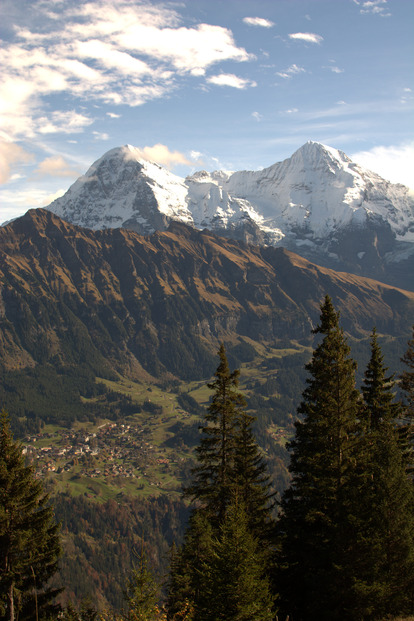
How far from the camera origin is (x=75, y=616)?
40.4 meters

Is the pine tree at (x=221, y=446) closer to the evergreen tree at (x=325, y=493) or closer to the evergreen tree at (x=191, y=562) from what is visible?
the evergreen tree at (x=191, y=562)

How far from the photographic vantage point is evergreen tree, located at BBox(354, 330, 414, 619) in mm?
32375

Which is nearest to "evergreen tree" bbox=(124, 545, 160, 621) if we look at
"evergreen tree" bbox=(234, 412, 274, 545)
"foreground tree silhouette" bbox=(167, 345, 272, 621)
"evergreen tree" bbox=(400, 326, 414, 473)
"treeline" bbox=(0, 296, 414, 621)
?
"treeline" bbox=(0, 296, 414, 621)

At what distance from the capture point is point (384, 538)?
33469 mm

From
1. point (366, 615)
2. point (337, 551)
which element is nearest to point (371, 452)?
point (337, 551)

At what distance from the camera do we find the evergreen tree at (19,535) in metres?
33.4

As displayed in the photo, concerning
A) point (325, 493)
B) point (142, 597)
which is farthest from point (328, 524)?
point (142, 597)

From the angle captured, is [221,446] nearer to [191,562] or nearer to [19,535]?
[19,535]

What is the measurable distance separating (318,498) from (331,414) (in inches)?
226

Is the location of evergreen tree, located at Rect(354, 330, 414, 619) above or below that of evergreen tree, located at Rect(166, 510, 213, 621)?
above

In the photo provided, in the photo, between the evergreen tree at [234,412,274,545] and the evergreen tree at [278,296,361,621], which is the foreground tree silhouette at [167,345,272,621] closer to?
the evergreen tree at [234,412,274,545]

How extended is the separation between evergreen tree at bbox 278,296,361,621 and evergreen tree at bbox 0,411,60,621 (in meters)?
17.7

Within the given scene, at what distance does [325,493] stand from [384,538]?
184 inches

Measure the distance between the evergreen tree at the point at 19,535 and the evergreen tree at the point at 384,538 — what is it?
21307 mm
